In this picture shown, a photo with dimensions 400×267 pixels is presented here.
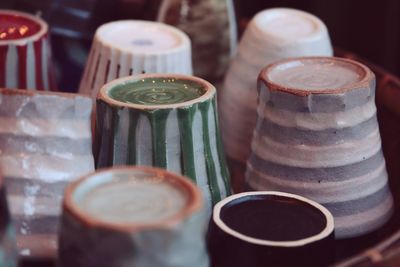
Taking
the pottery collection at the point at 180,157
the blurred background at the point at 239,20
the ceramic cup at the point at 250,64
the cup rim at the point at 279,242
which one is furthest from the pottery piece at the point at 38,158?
the blurred background at the point at 239,20

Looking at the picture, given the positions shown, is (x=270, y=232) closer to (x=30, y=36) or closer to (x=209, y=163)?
(x=209, y=163)

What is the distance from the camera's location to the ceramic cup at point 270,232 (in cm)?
49

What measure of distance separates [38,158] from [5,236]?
11cm

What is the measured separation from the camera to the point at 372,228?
0.61 meters

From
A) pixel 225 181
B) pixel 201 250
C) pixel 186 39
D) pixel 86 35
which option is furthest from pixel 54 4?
pixel 201 250

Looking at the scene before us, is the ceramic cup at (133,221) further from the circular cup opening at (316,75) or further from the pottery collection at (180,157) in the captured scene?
the circular cup opening at (316,75)

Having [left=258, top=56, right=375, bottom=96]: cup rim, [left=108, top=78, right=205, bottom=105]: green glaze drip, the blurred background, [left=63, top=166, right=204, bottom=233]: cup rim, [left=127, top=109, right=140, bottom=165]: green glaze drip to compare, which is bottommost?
the blurred background

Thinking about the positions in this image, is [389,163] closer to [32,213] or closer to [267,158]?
[267,158]

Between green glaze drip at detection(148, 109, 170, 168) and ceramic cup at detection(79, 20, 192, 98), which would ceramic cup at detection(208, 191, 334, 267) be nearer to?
green glaze drip at detection(148, 109, 170, 168)

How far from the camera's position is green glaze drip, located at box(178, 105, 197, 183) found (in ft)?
1.78

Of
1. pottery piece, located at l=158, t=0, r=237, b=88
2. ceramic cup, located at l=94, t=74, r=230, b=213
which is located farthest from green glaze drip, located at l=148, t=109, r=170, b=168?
pottery piece, located at l=158, t=0, r=237, b=88

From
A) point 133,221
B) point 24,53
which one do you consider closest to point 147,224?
point 133,221

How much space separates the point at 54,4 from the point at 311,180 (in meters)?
0.38

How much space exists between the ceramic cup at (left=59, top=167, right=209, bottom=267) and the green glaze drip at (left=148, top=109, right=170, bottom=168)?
Result: 0.09 metres
